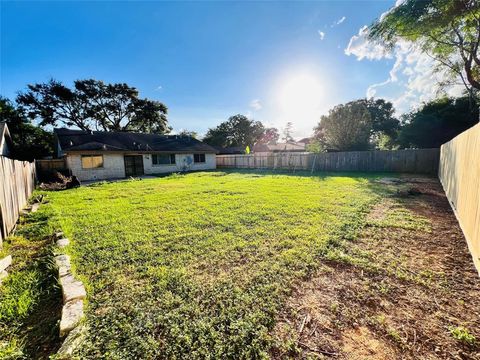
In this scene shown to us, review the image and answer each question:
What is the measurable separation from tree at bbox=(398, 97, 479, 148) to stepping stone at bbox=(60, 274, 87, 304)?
22.0 m

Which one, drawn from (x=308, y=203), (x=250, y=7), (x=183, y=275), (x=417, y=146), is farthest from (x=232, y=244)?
(x=417, y=146)

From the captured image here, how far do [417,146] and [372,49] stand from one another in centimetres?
1020

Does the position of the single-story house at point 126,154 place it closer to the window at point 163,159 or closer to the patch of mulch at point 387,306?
the window at point 163,159

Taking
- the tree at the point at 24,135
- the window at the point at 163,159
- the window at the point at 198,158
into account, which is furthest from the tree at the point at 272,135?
the tree at the point at 24,135

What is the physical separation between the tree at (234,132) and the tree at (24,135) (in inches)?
994

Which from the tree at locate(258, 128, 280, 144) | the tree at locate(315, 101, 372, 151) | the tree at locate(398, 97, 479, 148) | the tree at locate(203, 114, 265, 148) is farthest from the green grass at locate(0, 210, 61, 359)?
the tree at locate(258, 128, 280, 144)

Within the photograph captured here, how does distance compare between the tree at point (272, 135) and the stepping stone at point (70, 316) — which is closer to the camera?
the stepping stone at point (70, 316)

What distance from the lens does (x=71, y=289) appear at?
2100 mm

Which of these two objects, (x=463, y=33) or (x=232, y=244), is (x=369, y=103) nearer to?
(x=463, y=33)

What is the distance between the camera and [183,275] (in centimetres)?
242

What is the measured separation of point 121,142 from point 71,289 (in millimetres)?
17117

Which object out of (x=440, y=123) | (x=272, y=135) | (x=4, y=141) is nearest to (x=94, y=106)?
(x=4, y=141)

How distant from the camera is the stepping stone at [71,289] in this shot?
1.99 metres

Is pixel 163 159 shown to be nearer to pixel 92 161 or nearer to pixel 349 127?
pixel 92 161
